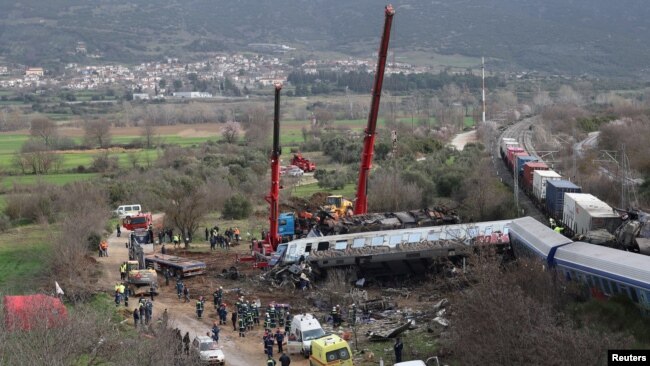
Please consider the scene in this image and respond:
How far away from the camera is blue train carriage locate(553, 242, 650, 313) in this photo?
19984 millimetres

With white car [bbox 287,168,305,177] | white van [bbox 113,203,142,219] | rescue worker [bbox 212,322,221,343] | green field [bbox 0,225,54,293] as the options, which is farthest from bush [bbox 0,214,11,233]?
rescue worker [bbox 212,322,221,343]

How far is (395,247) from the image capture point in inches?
1210

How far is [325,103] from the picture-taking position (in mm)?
160750

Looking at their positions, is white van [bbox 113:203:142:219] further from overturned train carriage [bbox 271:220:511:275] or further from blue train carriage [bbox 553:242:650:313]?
blue train carriage [bbox 553:242:650:313]

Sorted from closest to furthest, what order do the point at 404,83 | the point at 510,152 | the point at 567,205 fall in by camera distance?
the point at 567,205 < the point at 510,152 < the point at 404,83

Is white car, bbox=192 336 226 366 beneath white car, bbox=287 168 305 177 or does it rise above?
above

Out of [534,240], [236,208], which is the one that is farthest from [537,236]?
[236,208]

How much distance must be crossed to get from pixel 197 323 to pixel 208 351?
4847 millimetres

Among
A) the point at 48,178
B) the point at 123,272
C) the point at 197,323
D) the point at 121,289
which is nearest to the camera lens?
the point at 197,323

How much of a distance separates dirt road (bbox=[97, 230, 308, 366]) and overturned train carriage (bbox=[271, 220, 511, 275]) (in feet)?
11.2

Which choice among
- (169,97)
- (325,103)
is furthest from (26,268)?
(169,97)

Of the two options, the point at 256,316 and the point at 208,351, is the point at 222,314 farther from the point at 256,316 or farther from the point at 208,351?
the point at 208,351

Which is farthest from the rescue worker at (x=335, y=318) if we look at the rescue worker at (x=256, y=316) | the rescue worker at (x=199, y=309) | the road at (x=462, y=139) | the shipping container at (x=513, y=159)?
the road at (x=462, y=139)

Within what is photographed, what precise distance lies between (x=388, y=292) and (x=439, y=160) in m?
36.9
